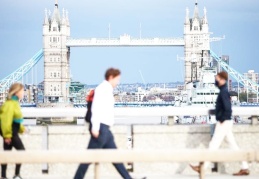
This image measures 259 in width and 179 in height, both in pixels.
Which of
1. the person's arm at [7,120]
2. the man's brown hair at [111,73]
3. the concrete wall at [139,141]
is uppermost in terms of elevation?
the man's brown hair at [111,73]

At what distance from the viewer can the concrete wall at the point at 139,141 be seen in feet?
23.8

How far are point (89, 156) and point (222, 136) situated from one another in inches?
85.7

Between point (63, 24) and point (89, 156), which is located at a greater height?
point (63, 24)

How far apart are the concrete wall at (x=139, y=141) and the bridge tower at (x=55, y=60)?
10810 cm

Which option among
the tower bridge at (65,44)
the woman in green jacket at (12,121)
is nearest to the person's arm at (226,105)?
the woman in green jacket at (12,121)

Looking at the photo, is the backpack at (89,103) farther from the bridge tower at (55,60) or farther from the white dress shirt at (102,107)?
the bridge tower at (55,60)

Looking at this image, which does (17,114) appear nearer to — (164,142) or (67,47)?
(164,142)

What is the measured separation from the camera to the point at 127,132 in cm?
731

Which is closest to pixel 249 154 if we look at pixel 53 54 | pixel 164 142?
pixel 164 142

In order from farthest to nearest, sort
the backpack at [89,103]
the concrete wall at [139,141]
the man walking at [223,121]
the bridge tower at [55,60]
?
1. the bridge tower at [55,60]
2. the concrete wall at [139,141]
3. the man walking at [223,121]
4. the backpack at [89,103]

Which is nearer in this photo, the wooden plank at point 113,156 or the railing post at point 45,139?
the wooden plank at point 113,156

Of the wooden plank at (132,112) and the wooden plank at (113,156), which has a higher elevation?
the wooden plank at (132,112)

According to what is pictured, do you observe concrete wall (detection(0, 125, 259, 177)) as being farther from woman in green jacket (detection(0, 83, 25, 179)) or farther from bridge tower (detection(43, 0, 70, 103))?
bridge tower (detection(43, 0, 70, 103))

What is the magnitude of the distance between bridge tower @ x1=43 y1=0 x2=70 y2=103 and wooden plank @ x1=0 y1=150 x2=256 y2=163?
110101 millimetres
